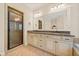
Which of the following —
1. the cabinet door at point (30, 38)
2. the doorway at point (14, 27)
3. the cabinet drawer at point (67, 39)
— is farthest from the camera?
the cabinet door at point (30, 38)

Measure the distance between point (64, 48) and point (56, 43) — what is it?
0.36m

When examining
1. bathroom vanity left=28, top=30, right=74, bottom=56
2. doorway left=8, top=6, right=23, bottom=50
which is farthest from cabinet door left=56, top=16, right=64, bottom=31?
doorway left=8, top=6, right=23, bottom=50

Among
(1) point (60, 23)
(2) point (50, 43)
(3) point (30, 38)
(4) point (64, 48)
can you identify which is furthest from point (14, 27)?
(4) point (64, 48)

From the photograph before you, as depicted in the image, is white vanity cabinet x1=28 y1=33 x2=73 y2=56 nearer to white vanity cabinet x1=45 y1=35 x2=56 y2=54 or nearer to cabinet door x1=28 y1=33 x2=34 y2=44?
white vanity cabinet x1=45 y1=35 x2=56 y2=54

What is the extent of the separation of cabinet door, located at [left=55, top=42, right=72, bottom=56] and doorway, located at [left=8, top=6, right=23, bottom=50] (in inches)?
73.8

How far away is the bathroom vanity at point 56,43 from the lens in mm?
2840

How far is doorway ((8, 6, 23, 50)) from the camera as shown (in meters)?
3.88

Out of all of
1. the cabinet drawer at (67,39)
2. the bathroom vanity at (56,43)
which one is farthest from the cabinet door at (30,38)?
the cabinet drawer at (67,39)

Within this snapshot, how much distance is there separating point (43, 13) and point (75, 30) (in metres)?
2.30

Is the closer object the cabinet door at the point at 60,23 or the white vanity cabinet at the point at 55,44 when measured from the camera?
the white vanity cabinet at the point at 55,44

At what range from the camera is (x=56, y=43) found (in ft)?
10.6

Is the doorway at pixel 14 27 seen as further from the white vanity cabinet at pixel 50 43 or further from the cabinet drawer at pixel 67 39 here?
the cabinet drawer at pixel 67 39

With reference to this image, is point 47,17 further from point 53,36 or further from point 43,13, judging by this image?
point 53,36

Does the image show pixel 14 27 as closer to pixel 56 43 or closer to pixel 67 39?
pixel 56 43
